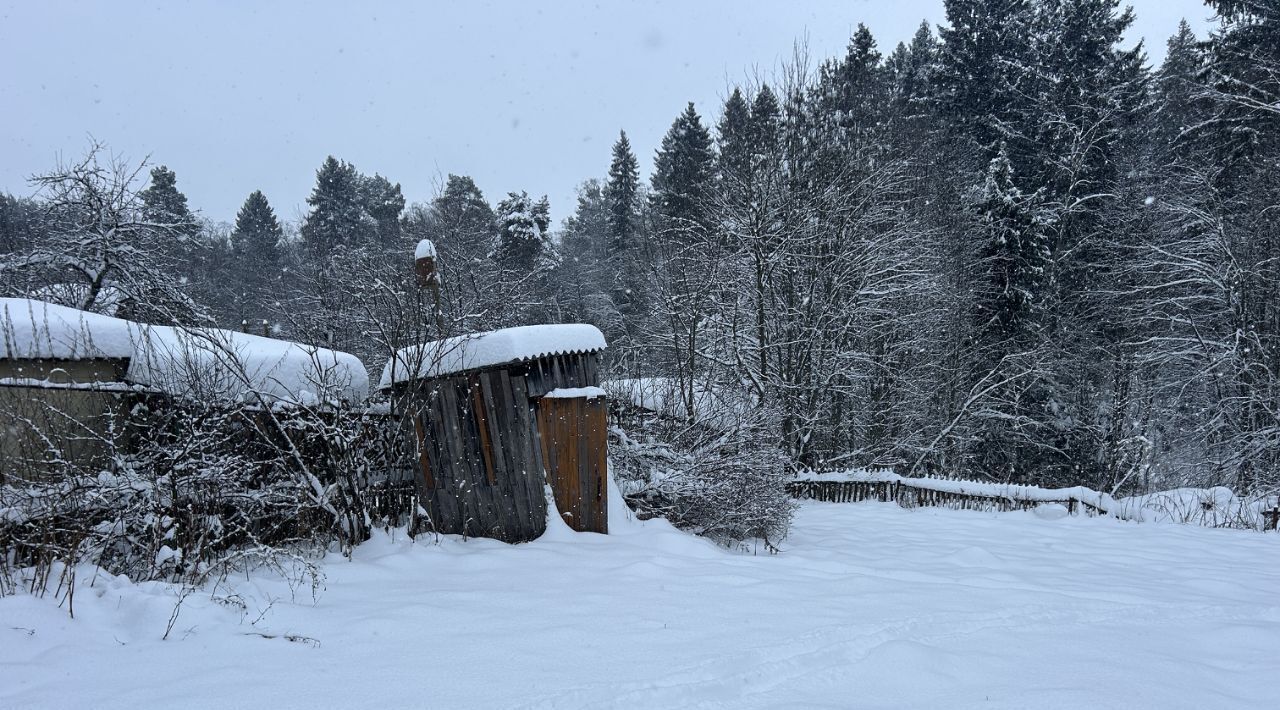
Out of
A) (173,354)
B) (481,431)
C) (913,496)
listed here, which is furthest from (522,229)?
(173,354)

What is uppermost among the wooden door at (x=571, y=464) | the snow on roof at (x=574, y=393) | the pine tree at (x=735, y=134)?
the pine tree at (x=735, y=134)

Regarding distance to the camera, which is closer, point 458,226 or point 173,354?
point 173,354

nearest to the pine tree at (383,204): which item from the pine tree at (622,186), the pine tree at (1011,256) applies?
the pine tree at (622,186)

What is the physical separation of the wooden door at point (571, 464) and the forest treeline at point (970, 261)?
2630mm

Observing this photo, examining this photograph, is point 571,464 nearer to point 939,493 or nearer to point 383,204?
point 939,493

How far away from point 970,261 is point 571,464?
53.6 feet

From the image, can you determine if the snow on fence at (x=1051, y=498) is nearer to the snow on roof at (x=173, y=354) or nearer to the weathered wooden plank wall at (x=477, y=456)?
the weathered wooden plank wall at (x=477, y=456)

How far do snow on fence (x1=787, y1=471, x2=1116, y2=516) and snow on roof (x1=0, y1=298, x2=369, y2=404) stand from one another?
888 cm

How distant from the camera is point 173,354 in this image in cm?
466

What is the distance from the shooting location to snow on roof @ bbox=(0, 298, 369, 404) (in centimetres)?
425

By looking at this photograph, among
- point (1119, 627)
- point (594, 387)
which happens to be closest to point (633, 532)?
point (594, 387)

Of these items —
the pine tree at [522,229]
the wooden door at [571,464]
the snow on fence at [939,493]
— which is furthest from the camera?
the pine tree at [522,229]

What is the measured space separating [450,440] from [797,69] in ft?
42.9

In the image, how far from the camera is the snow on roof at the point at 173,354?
14.0 feet
